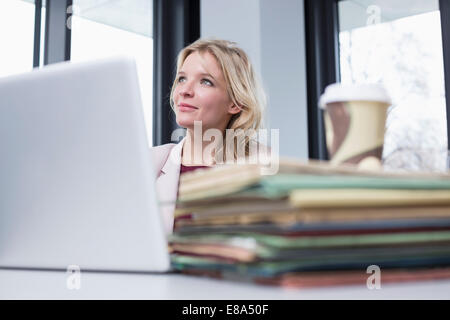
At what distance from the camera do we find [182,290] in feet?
1.36

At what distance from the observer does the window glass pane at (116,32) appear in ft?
8.34

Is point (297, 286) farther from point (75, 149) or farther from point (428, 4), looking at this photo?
point (428, 4)

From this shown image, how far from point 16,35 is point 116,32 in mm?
529

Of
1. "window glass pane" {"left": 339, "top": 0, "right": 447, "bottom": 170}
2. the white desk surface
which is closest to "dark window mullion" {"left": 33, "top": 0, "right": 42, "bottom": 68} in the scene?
"window glass pane" {"left": 339, "top": 0, "right": 447, "bottom": 170}

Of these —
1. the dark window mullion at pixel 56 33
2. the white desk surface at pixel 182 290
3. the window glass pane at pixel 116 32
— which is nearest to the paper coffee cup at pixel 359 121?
the white desk surface at pixel 182 290

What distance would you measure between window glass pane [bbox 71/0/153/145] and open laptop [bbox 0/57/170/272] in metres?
1.80

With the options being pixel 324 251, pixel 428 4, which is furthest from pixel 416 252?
pixel 428 4

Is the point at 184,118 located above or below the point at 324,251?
above

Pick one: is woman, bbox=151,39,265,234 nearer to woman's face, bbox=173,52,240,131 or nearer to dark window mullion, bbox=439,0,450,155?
woman's face, bbox=173,52,240,131

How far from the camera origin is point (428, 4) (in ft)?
8.61

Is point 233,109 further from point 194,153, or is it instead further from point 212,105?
point 194,153

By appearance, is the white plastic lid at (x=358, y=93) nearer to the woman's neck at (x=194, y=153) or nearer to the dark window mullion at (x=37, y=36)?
the woman's neck at (x=194, y=153)
